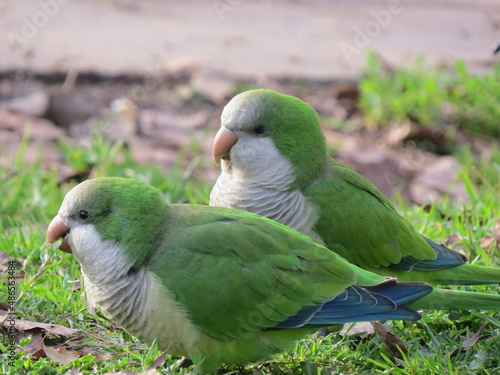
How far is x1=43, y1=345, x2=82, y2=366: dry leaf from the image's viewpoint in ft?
11.3

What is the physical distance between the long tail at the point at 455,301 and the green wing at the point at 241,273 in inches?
13.1

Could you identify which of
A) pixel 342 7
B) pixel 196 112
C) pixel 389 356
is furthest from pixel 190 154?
pixel 342 7

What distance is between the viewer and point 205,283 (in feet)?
10.7

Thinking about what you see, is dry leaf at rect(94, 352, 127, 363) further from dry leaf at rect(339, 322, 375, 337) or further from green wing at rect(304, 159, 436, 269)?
green wing at rect(304, 159, 436, 269)

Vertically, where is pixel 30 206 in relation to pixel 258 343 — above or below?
below

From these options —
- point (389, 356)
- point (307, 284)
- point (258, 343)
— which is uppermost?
point (307, 284)

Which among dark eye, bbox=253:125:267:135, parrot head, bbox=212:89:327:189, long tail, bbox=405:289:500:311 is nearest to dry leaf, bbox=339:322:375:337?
long tail, bbox=405:289:500:311

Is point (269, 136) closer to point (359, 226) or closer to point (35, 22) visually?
point (359, 226)

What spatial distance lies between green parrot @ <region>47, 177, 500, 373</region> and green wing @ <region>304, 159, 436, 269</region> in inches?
26.5

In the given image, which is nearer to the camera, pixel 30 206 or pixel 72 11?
pixel 30 206

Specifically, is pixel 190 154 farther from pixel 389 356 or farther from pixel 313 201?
pixel 389 356

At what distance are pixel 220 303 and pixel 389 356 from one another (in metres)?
0.90

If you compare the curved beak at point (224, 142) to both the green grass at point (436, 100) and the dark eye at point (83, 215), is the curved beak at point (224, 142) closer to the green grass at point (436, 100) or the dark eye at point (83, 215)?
the dark eye at point (83, 215)

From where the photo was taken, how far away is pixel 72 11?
979 centimetres
